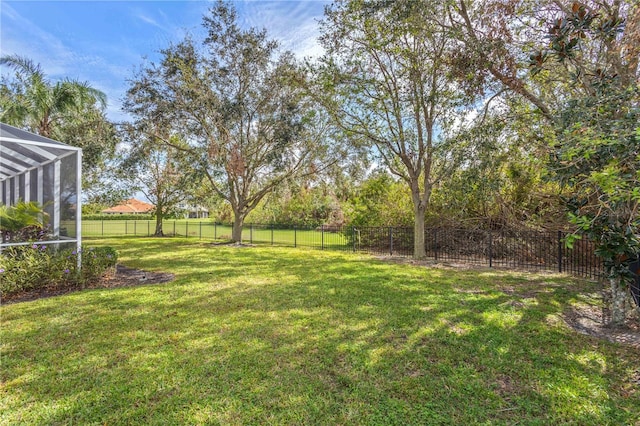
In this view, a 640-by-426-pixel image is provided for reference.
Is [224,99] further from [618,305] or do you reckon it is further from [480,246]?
[618,305]

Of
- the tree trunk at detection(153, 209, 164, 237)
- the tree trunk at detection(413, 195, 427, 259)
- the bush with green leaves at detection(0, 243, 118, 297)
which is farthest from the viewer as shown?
the tree trunk at detection(153, 209, 164, 237)

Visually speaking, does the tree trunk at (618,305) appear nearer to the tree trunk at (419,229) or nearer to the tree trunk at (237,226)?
the tree trunk at (419,229)

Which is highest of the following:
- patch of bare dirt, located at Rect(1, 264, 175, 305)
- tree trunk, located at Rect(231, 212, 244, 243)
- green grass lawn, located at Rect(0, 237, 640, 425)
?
tree trunk, located at Rect(231, 212, 244, 243)

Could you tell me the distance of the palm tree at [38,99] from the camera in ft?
37.7

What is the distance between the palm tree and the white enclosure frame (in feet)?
19.3

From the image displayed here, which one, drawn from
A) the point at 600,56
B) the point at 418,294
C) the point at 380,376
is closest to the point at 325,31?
the point at 600,56

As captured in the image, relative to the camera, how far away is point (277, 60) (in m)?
12.5

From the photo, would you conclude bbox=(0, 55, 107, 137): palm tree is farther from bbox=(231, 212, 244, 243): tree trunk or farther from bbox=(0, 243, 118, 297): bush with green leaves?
bbox=(0, 243, 118, 297): bush with green leaves

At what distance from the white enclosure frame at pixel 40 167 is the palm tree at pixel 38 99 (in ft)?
19.3

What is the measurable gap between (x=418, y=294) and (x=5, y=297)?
707cm

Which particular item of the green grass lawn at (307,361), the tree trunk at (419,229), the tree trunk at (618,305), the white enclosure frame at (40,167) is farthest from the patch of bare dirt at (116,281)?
the tree trunk at (618,305)

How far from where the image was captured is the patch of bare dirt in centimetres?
524

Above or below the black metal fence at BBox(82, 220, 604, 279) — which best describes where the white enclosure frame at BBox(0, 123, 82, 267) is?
above

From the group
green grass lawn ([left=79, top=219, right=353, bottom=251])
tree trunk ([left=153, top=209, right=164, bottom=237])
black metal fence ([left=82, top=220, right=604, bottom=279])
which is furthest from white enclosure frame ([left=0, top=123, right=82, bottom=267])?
Answer: tree trunk ([left=153, top=209, right=164, bottom=237])
